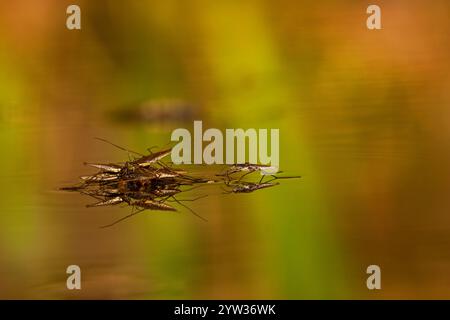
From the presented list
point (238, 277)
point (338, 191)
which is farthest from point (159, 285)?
point (338, 191)

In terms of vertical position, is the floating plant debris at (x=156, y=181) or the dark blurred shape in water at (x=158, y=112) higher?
the dark blurred shape in water at (x=158, y=112)

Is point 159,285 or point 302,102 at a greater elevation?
point 302,102

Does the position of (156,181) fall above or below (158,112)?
below

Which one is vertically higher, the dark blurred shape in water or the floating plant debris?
the dark blurred shape in water
